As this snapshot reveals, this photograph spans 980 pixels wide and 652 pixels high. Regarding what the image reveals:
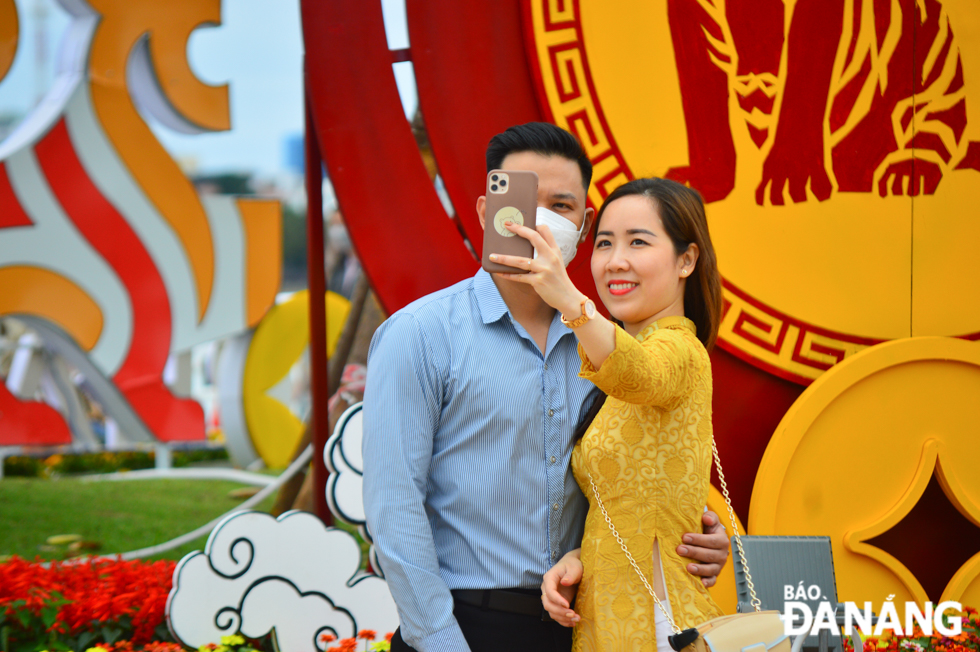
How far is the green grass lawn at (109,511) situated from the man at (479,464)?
4.67m

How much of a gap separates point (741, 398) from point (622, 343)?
1.80 metres

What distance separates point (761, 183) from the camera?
302cm

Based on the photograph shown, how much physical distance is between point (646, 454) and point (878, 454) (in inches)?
71.6

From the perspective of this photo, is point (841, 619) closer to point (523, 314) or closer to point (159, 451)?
point (523, 314)

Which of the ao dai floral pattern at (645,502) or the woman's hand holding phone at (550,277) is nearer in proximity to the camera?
the woman's hand holding phone at (550,277)

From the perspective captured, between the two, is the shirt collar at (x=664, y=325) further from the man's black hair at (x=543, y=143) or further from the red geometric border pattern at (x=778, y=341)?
the red geometric border pattern at (x=778, y=341)

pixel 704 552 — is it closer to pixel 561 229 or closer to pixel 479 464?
pixel 479 464

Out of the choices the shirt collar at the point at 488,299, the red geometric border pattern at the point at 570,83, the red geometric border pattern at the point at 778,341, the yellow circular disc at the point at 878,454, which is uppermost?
the red geometric border pattern at the point at 570,83

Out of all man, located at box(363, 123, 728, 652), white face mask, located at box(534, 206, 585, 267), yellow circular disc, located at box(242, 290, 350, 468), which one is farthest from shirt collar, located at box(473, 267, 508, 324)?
yellow circular disc, located at box(242, 290, 350, 468)

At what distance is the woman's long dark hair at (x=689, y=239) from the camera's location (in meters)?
1.64

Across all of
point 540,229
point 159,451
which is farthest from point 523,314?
point 159,451

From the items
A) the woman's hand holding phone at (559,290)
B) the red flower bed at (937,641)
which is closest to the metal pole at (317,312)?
the woman's hand holding phone at (559,290)

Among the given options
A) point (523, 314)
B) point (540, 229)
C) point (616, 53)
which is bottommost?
point (523, 314)

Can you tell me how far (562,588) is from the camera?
162 cm
